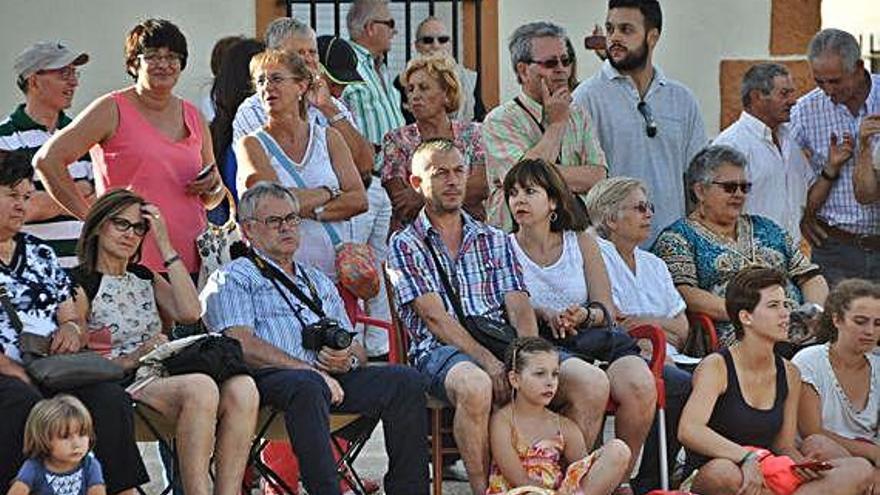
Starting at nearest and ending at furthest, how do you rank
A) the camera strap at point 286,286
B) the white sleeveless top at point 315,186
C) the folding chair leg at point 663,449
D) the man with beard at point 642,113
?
1. the camera strap at point 286,286
2. the folding chair leg at point 663,449
3. the white sleeveless top at point 315,186
4. the man with beard at point 642,113

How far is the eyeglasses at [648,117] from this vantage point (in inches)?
391

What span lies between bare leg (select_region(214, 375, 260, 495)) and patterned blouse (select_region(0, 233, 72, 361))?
2.03ft

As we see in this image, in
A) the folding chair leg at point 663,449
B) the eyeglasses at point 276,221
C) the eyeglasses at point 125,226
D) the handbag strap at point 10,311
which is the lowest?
the folding chair leg at point 663,449

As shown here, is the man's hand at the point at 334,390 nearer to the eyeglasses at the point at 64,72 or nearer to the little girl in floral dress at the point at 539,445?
the little girl in floral dress at the point at 539,445

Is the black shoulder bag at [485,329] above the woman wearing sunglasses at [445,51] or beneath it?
beneath

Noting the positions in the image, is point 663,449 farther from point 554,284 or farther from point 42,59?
point 42,59

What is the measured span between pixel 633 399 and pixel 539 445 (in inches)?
16.0

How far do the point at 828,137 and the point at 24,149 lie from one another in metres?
3.45

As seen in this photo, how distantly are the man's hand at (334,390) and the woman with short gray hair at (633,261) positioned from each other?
126 centimetres

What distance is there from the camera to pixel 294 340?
8.48 m

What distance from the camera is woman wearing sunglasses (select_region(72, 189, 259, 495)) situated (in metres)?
7.96

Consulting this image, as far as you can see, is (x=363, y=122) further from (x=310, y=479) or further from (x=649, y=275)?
(x=310, y=479)

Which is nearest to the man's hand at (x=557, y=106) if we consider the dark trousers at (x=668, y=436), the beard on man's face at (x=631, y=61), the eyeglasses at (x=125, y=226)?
the beard on man's face at (x=631, y=61)

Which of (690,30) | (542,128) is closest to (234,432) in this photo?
(542,128)
